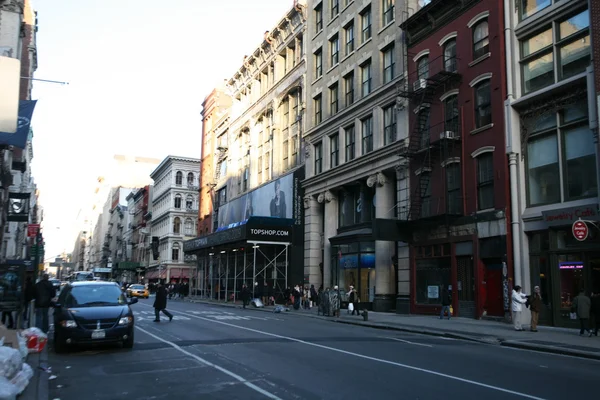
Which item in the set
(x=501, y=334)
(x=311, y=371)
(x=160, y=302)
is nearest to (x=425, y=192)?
(x=501, y=334)

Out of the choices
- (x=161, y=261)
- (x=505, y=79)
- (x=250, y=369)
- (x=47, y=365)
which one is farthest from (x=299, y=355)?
(x=161, y=261)

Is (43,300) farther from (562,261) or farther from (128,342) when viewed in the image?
(562,261)

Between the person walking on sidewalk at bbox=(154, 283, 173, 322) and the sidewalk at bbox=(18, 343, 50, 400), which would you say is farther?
the person walking on sidewalk at bbox=(154, 283, 173, 322)

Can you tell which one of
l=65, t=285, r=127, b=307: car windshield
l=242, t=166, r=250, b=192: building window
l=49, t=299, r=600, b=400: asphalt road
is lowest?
l=49, t=299, r=600, b=400: asphalt road

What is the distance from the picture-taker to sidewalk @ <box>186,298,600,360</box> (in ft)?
50.5

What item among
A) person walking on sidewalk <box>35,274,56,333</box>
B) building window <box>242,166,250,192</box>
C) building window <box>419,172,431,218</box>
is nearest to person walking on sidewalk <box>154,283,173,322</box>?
person walking on sidewalk <box>35,274,56,333</box>

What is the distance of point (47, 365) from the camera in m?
11.5

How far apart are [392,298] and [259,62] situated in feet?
105

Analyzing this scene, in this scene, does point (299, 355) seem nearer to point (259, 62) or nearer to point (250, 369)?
point (250, 369)

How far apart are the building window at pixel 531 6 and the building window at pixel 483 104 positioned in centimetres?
322

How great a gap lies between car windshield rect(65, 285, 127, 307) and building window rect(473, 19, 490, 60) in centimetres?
1981

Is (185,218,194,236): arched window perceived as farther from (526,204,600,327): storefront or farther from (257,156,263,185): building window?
(526,204,600,327): storefront

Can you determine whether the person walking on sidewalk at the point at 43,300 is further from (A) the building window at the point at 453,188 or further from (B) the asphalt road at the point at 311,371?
(A) the building window at the point at 453,188

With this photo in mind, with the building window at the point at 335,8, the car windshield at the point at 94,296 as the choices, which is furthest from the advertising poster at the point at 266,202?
the car windshield at the point at 94,296
